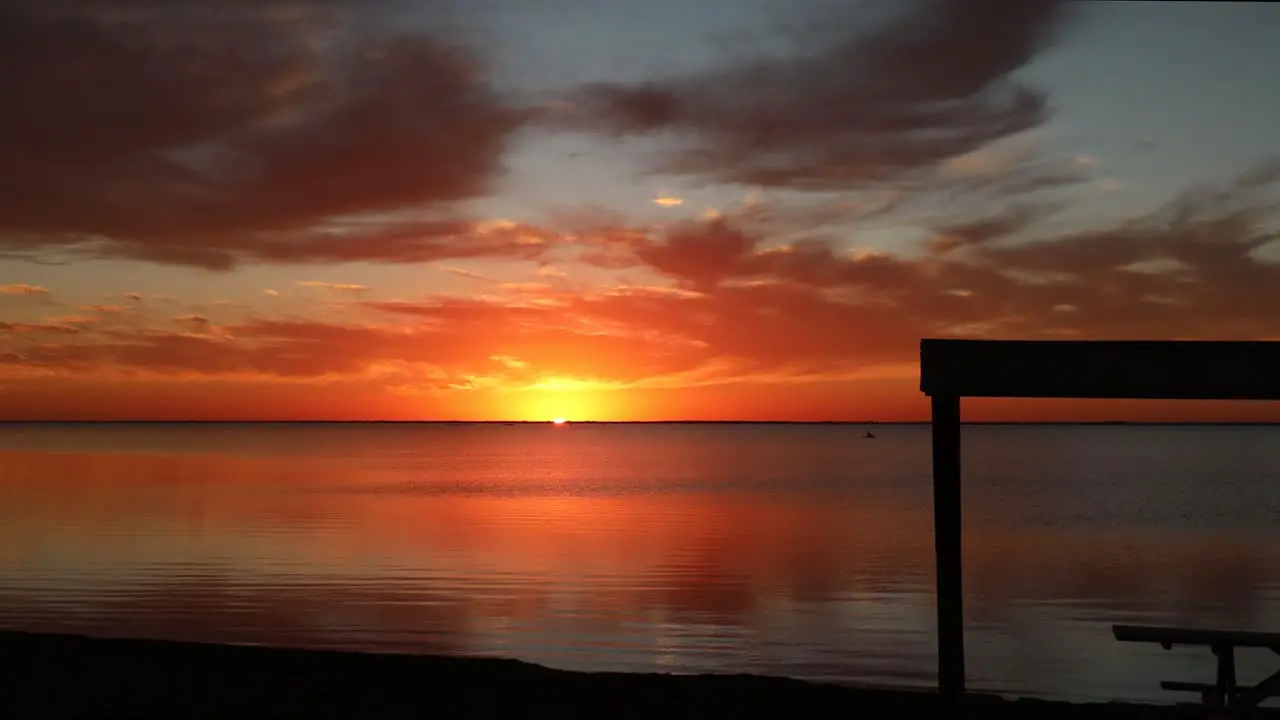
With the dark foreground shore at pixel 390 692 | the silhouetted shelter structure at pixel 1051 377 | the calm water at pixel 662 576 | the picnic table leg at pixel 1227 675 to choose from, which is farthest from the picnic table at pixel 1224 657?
the calm water at pixel 662 576

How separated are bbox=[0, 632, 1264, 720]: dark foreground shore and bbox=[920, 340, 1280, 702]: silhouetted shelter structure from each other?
2027 mm


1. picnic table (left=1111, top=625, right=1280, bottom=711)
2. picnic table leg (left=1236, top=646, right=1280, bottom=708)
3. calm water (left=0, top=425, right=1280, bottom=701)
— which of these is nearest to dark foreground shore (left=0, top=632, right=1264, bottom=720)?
picnic table (left=1111, top=625, right=1280, bottom=711)

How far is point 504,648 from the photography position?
17.6 meters

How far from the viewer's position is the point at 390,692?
1108 centimetres

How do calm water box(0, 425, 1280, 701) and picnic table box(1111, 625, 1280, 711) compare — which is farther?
calm water box(0, 425, 1280, 701)

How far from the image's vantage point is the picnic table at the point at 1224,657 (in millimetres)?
9203

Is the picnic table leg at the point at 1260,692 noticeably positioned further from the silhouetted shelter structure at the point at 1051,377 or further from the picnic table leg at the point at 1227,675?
the silhouetted shelter structure at the point at 1051,377

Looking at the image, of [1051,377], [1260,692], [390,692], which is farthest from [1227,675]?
[390,692]

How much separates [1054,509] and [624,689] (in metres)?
44.2

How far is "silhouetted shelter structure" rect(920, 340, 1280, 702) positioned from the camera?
849 centimetres

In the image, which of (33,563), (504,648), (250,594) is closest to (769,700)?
(504,648)

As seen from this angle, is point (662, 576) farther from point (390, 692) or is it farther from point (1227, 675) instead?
point (1227, 675)

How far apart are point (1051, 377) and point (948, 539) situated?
155cm

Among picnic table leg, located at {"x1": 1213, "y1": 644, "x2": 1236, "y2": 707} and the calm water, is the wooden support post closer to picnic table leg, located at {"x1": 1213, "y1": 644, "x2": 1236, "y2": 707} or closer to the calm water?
picnic table leg, located at {"x1": 1213, "y1": 644, "x2": 1236, "y2": 707}
